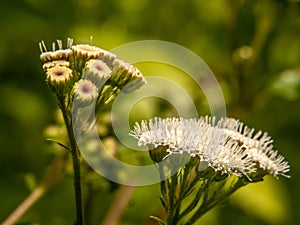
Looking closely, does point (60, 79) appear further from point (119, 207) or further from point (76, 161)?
point (119, 207)

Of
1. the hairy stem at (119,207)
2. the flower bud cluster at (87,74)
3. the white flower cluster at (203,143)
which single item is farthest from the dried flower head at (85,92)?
the hairy stem at (119,207)

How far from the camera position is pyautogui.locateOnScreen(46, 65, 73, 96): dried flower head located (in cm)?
104

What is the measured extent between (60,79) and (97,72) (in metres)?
0.07

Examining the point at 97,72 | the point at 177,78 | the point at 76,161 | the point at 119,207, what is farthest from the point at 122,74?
the point at 177,78

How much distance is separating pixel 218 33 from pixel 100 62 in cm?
145

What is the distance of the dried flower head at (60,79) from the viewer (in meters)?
1.04

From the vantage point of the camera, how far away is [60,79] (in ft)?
3.41

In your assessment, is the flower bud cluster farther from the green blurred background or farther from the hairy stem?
the green blurred background

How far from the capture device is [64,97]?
1068mm

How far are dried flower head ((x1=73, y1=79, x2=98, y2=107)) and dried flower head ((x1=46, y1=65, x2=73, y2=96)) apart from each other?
15 millimetres

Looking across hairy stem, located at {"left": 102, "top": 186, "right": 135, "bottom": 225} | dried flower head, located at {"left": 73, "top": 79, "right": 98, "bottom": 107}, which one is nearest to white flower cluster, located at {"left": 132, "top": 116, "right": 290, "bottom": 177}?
dried flower head, located at {"left": 73, "top": 79, "right": 98, "bottom": 107}

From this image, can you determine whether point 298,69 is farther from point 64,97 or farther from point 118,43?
point 64,97

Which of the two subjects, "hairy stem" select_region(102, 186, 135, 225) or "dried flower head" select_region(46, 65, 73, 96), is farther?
"hairy stem" select_region(102, 186, 135, 225)

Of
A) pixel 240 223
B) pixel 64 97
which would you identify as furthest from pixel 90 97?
pixel 240 223
